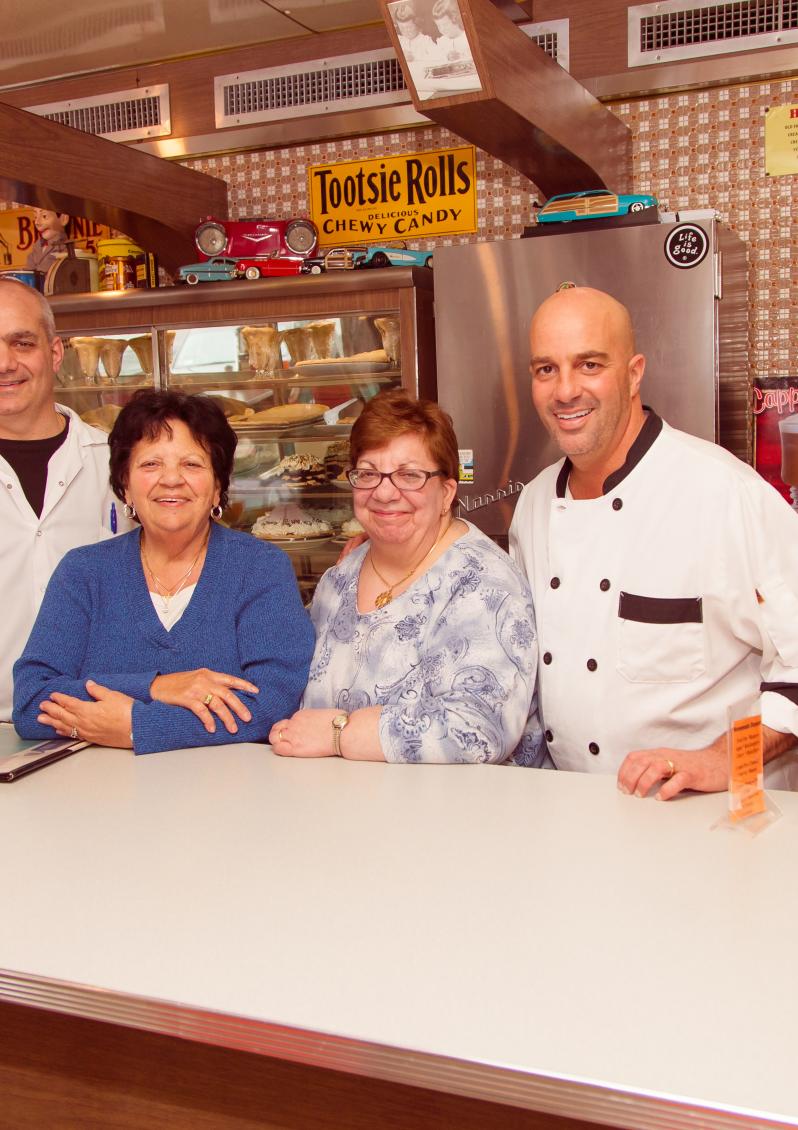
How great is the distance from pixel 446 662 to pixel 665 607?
1.44 feet

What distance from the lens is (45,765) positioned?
1849 mm

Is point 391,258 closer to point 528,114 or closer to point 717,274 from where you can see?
point 528,114

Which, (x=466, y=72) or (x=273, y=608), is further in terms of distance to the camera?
(x=466, y=72)

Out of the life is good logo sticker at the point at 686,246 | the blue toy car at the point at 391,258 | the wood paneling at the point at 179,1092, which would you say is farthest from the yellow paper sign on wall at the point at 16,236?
the wood paneling at the point at 179,1092

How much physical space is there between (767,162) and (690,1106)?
338cm

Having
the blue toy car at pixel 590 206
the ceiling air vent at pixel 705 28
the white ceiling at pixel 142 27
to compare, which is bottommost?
the blue toy car at pixel 590 206

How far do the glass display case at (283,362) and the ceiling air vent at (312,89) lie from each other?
950 mm

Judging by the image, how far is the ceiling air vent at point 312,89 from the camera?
13.4ft

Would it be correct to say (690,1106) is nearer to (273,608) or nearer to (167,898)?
(167,898)

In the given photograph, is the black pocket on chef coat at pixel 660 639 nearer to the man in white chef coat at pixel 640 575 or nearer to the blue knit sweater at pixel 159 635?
the man in white chef coat at pixel 640 575

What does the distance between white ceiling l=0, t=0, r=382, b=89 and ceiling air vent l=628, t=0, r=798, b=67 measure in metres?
0.94

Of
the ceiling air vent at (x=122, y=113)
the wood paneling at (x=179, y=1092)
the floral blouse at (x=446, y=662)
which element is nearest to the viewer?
the wood paneling at (x=179, y=1092)

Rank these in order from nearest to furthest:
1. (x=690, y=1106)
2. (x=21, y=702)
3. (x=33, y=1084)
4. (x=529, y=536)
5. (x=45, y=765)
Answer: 1. (x=690, y=1106)
2. (x=33, y=1084)
3. (x=45, y=765)
4. (x=21, y=702)
5. (x=529, y=536)

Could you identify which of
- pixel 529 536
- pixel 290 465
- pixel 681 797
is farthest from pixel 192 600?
pixel 290 465
